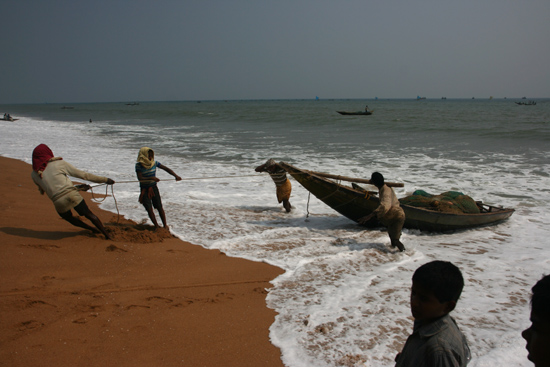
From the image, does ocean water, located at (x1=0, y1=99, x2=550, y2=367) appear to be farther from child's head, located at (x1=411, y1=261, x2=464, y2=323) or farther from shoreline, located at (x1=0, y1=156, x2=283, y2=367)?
child's head, located at (x1=411, y1=261, x2=464, y2=323)

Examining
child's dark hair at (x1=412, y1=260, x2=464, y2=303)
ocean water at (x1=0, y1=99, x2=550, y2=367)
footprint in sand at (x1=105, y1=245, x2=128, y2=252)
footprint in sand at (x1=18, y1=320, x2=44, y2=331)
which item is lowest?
ocean water at (x1=0, y1=99, x2=550, y2=367)

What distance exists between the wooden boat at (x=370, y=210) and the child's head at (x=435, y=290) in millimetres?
5199

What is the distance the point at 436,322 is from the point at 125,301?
3.28 meters

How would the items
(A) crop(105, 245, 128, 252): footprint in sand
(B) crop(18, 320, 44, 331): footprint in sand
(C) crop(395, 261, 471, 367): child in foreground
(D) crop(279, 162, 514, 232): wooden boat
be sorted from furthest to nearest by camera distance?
(D) crop(279, 162, 514, 232): wooden boat, (A) crop(105, 245, 128, 252): footprint in sand, (B) crop(18, 320, 44, 331): footprint in sand, (C) crop(395, 261, 471, 367): child in foreground

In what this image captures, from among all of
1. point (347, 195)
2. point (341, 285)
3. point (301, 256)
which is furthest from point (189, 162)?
point (341, 285)

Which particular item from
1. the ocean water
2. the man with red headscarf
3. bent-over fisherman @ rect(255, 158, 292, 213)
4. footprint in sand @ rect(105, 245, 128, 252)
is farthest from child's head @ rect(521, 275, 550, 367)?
bent-over fisherman @ rect(255, 158, 292, 213)

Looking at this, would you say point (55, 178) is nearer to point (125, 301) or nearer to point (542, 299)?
point (125, 301)

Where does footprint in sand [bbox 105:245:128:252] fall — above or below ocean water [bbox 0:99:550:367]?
above

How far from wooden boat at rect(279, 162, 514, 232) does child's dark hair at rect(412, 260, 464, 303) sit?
520cm

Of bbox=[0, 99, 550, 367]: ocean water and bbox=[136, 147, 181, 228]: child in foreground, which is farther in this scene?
bbox=[136, 147, 181, 228]: child in foreground

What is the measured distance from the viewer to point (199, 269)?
4.97m

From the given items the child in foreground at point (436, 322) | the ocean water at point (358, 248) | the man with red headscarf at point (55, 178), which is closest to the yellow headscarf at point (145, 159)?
the man with red headscarf at point (55, 178)

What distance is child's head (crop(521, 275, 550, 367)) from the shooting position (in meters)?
1.40

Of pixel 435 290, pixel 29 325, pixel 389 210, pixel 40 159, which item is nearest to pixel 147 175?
pixel 40 159
